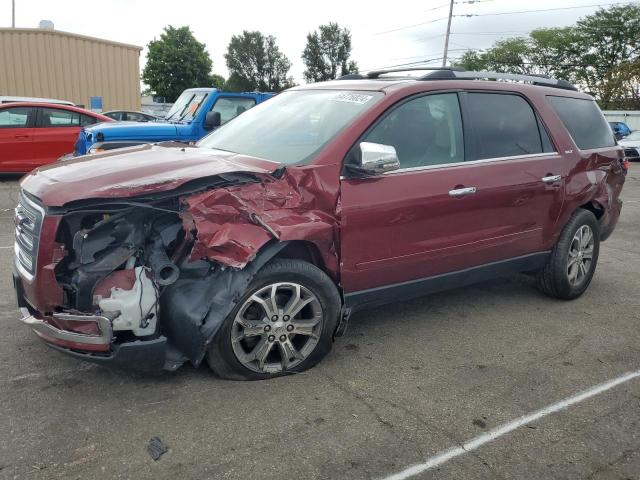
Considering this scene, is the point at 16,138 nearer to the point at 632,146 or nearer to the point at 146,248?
the point at 146,248

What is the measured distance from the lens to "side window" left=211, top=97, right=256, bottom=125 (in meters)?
9.48

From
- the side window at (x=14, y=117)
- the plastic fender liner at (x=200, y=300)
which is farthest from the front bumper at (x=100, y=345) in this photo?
the side window at (x=14, y=117)

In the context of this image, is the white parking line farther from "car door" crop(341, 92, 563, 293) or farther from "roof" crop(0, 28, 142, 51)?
"roof" crop(0, 28, 142, 51)

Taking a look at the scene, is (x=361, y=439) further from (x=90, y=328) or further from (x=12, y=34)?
(x=12, y=34)

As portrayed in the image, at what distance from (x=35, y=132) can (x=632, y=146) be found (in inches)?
791

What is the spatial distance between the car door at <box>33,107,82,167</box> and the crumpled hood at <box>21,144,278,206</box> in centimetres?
870

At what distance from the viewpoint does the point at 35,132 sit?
36.9 ft

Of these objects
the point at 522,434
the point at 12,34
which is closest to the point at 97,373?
the point at 522,434

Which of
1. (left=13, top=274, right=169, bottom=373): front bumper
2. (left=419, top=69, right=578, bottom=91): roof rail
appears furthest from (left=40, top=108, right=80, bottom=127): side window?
(left=13, top=274, right=169, bottom=373): front bumper

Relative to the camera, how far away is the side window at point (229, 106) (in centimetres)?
948

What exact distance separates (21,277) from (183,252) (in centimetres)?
92

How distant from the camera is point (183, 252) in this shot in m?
3.21

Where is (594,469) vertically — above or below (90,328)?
below

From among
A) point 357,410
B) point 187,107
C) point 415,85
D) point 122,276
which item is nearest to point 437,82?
point 415,85
